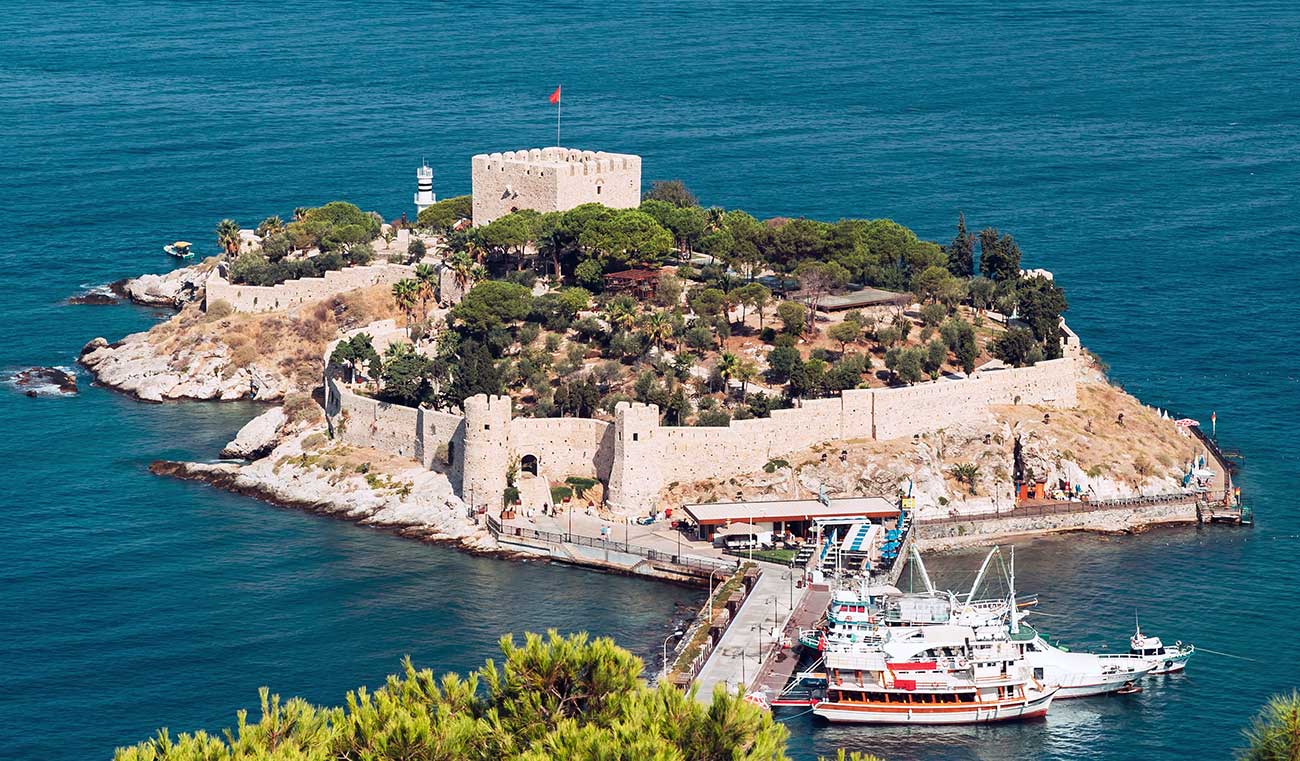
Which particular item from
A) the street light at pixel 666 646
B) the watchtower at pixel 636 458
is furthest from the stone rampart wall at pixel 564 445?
the street light at pixel 666 646

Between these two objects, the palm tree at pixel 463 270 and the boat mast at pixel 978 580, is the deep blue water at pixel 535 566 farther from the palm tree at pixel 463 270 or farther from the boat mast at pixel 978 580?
the palm tree at pixel 463 270

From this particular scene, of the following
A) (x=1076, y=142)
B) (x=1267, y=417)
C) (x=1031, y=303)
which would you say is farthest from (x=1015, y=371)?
(x=1076, y=142)

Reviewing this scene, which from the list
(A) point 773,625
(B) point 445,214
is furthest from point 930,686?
(B) point 445,214

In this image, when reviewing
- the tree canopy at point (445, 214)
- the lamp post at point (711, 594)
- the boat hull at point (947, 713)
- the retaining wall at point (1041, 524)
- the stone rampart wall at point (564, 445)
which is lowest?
the boat hull at point (947, 713)

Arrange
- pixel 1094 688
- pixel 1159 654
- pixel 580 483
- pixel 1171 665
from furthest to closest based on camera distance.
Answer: pixel 580 483 < pixel 1171 665 < pixel 1159 654 < pixel 1094 688

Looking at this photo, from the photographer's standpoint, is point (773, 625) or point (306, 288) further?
point (306, 288)

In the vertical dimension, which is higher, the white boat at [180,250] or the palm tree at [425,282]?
the white boat at [180,250]

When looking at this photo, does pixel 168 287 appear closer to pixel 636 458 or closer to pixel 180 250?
pixel 180 250
